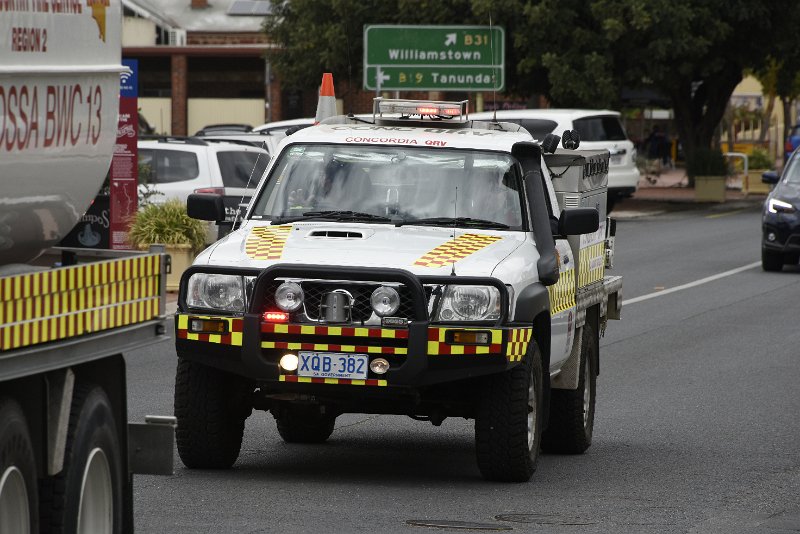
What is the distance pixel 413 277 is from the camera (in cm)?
870

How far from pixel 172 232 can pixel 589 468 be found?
11.2 metres

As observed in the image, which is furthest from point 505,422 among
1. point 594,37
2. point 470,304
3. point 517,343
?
point 594,37

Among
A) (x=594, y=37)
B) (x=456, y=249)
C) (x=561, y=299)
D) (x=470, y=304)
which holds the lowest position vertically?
(x=561, y=299)

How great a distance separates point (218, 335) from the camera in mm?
8883

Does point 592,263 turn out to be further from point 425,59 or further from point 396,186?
point 425,59

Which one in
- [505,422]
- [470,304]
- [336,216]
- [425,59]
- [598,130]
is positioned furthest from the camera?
[425,59]

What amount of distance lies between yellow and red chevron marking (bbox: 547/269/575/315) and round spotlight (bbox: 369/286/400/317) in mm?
1129

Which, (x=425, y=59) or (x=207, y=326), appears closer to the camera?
(x=207, y=326)

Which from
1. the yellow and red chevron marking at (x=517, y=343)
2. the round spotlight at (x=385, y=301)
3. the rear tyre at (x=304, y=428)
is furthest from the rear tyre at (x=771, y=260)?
the round spotlight at (x=385, y=301)

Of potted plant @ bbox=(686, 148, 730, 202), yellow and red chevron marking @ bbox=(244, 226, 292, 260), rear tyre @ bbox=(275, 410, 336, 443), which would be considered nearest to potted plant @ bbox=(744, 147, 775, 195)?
potted plant @ bbox=(686, 148, 730, 202)

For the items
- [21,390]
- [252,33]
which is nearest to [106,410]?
[21,390]

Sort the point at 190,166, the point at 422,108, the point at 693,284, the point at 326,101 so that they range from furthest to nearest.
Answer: the point at 693,284 → the point at 190,166 → the point at 326,101 → the point at 422,108

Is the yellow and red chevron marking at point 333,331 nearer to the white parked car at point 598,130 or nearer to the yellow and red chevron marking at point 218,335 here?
the yellow and red chevron marking at point 218,335

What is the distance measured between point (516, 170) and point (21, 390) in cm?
492
